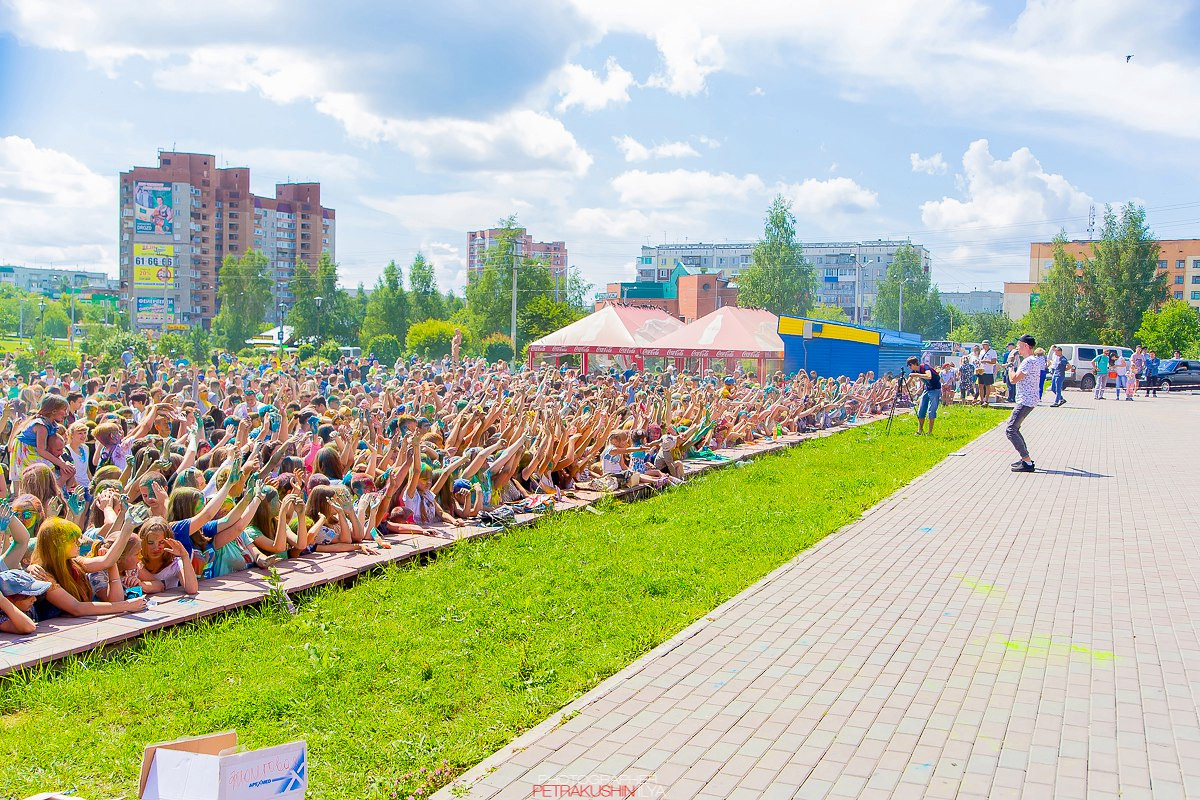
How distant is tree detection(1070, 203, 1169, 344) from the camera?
62.6m

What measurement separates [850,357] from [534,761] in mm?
29640

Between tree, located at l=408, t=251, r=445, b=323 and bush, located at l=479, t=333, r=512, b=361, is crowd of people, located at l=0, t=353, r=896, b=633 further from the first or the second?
tree, located at l=408, t=251, r=445, b=323

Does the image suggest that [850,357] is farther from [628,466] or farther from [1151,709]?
[1151,709]

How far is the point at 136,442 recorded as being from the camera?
8.55 meters

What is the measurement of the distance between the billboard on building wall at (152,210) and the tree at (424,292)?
38836mm

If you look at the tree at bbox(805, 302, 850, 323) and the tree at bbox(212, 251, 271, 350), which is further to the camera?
the tree at bbox(212, 251, 271, 350)

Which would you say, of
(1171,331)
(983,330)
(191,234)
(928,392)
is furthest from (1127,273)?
(191,234)

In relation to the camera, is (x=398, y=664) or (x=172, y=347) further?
(x=172, y=347)

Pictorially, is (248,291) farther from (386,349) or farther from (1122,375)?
(1122,375)

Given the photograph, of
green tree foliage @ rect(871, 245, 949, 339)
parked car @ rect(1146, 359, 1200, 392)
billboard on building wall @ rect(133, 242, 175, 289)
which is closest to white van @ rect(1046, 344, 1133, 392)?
parked car @ rect(1146, 359, 1200, 392)

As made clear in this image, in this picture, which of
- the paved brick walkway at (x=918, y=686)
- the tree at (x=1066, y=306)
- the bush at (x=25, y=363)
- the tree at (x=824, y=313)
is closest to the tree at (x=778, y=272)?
the tree at (x=824, y=313)

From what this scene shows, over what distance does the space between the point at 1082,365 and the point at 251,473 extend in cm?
4117

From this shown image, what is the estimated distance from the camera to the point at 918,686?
4.91 meters

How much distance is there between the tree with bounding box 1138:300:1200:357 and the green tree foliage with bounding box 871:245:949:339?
43.6 m
